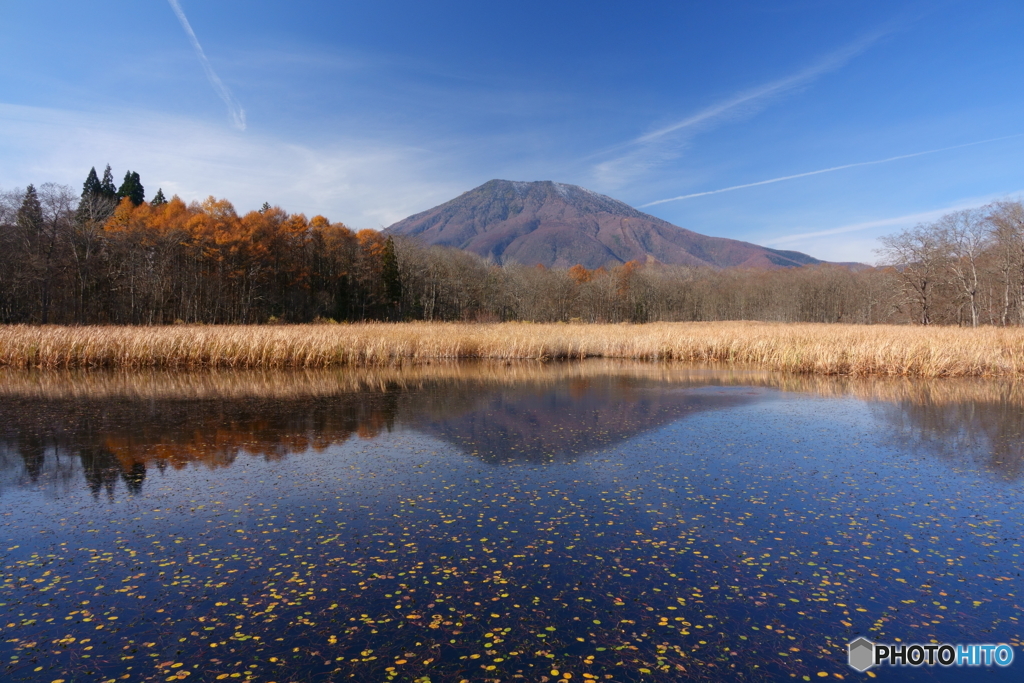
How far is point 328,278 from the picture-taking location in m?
46.8

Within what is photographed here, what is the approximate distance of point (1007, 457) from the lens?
597 cm

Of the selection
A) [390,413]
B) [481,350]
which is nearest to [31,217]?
[481,350]

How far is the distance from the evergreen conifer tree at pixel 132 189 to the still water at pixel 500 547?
56.4 metres

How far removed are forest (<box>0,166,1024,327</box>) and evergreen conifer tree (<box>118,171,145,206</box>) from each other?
14 centimetres

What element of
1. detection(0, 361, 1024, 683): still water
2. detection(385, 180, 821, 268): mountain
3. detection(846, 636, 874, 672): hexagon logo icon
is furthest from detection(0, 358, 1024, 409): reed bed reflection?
detection(385, 180, 821, 268): mountain

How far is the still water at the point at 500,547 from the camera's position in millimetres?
2480

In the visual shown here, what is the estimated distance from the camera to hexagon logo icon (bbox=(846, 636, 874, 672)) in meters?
2.48

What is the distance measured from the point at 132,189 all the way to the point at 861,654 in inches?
2571

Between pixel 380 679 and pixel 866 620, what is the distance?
2.35 m

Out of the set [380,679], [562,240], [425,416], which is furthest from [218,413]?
[562,240]

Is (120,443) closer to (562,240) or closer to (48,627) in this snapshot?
(48,627)

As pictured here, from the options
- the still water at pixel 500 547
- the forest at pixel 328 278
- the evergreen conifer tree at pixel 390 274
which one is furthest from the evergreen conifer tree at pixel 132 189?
the still water at pixel 500 547

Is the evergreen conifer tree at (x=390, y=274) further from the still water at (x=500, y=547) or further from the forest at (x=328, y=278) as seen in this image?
the still water at (x=500, y=547)

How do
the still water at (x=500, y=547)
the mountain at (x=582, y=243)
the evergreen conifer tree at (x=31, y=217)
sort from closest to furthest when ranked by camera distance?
the still water at (x=500, y=547) < the evergreen conifer tree at (x=31, y=217) < the mountain at (x=582, y=243)
